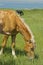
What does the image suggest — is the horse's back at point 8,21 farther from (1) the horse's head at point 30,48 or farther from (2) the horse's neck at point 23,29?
(1) the horse's head at point 30,48

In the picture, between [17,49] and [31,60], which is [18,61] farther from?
[17,49]

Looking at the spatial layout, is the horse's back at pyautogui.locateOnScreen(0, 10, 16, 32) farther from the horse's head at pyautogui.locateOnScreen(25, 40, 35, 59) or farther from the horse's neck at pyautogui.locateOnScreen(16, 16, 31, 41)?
the horse's head at pyautogui.locateOnScreen(25, 40, 35, 59)

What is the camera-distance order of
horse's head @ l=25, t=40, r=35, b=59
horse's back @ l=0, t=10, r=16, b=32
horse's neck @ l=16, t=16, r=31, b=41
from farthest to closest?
horse's back @ l=0, t=10, r=16, b=32 → horse's neck @ l=16, t=16, r=31, b=41 → horse's head @ l=25, t=40, r=35, b=59

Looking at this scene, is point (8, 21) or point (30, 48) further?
point (8, 21)

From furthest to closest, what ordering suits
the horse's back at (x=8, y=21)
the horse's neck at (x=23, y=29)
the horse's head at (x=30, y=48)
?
the horse's back at (x=8, y=21) < the horse's neck at (x=23, y=29) < the horse's head at (x=30, y=48)

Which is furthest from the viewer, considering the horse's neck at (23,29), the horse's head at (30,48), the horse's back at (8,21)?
the horse's back at (8,21)

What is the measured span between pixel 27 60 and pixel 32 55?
31cm

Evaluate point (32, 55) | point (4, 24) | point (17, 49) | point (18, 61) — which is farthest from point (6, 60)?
point (17, 49)

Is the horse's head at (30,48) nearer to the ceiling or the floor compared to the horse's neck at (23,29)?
nearer to the floor

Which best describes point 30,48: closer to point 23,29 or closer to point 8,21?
point 23,29

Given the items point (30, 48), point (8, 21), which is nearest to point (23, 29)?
point (8, 21)

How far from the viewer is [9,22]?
9.70m

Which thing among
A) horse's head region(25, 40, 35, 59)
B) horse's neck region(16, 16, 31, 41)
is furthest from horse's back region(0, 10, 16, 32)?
horse's head region(25, 40, 35, 59)

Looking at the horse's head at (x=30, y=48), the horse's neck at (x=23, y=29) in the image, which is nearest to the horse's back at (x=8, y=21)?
the horse's neck at (x=23, y=29)
